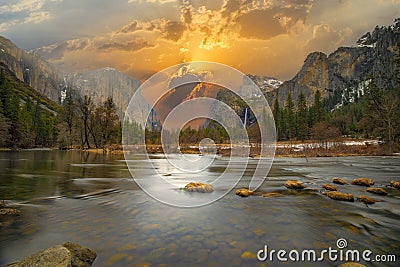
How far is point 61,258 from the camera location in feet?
16.4

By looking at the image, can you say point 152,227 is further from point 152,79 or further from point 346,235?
point 152,79

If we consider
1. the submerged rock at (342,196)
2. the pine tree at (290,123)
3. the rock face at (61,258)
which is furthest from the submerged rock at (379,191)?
the pine tree at (290,123)

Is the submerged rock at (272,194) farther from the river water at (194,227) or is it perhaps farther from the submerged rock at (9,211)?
the submerged rock at (9,211)

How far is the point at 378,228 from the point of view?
8305mm

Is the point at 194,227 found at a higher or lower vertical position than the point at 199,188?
lower

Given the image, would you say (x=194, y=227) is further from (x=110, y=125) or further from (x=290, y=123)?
(x=290, y=123)

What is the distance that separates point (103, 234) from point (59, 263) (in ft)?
8.97

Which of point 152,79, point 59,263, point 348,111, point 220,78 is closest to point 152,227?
point 59,263

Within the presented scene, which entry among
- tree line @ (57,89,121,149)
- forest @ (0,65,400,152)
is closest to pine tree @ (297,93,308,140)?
forest @ (0,65,400,152)
